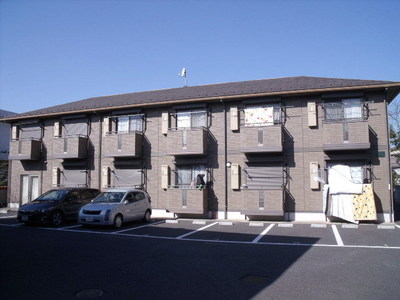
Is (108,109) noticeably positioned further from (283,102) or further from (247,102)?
(283,102)

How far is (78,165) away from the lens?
18.8 meters

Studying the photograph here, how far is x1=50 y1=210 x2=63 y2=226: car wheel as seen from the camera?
13.0 m

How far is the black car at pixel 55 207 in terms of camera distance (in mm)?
12781

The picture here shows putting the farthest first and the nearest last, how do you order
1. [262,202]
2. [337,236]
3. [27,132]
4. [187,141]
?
[27,132], [187,141], [262,202], [337,236]

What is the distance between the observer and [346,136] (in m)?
13.9

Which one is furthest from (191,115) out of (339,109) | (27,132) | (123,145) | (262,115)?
(27,132)

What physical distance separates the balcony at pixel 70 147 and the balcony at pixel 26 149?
→ 168 cm

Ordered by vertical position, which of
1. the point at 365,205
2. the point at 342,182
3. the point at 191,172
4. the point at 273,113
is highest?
the point at 273,113

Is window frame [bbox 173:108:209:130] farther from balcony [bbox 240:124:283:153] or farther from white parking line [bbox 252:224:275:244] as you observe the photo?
white parking line [bbox 252:224:275:244]

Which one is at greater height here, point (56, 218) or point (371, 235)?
point (56, 218)

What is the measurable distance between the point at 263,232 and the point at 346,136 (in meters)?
5.82

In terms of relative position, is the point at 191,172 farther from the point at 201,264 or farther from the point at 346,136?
the point at 201,264

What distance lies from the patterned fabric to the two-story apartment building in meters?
0.19

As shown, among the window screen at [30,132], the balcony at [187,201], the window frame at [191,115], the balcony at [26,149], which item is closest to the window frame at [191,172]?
the balcony at [187,201]
